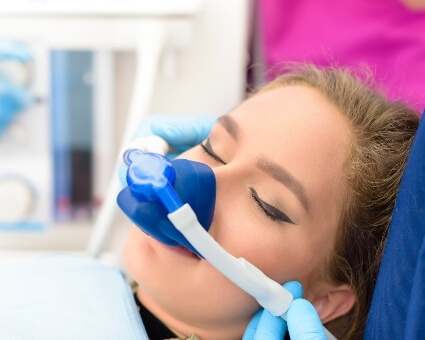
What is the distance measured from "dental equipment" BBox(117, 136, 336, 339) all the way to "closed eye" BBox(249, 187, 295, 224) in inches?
2.7

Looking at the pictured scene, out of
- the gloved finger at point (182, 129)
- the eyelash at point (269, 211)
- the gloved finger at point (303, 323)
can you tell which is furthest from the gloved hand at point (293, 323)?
the gloved finger at point (182, 129)

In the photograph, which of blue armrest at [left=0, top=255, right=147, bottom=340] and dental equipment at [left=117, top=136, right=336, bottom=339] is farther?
blue armrest at [left=0, top=255, right=147, bottom=340]

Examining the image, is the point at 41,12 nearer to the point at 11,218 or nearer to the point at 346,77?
the point at 11,218

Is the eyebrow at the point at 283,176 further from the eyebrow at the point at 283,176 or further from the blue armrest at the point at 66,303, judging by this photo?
the blue armrest at the point at 66,303

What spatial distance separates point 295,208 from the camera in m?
0.88

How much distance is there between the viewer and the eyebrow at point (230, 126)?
36.9 inches

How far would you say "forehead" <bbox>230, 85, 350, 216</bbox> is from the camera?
0.90m

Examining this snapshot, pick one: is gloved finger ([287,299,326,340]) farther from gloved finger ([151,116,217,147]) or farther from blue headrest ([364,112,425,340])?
gloved finger ([151,116,217,147])

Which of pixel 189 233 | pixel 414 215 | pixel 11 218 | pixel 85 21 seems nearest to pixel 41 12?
pixel 85 21

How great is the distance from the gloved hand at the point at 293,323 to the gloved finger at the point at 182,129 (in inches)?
15.2

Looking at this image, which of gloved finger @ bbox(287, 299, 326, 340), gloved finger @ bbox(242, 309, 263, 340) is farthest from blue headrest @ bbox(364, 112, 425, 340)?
gloved finger @ bbox(242, 309, 263, 340)

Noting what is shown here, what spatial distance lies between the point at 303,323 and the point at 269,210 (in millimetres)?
161

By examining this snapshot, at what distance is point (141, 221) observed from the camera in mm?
791

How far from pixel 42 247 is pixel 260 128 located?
66 centimetres
